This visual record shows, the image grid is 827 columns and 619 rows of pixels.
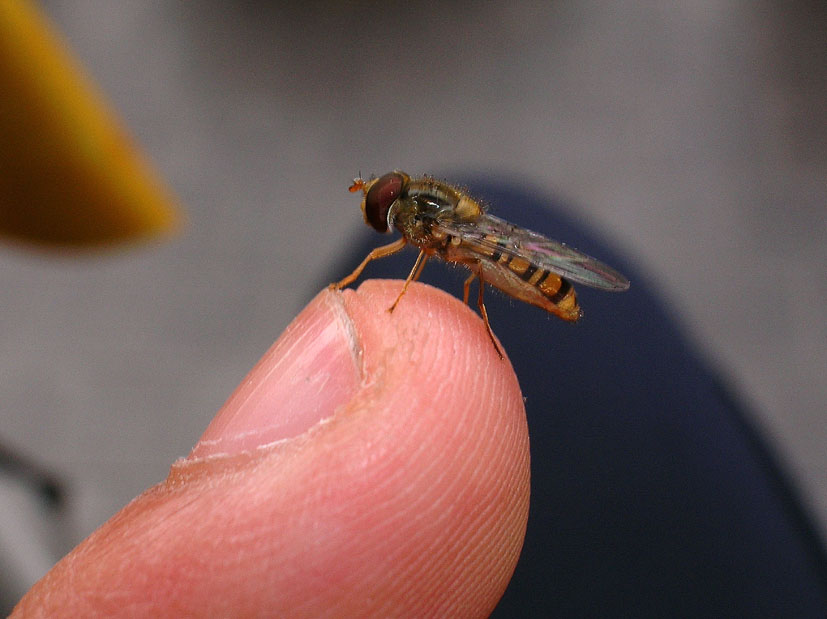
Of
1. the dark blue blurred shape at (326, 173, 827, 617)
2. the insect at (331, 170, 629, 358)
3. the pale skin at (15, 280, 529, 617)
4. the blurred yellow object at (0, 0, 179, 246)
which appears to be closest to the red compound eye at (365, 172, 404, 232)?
the insect at (331, 170, 629, 358)

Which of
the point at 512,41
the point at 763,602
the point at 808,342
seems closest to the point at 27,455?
the point at 763,602

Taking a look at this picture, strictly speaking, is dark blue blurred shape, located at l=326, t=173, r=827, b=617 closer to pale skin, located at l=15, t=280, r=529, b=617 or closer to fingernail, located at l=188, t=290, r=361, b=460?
pale skin, located at l=15, t=280, r=529, b=617

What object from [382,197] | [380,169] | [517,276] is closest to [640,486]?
[517,276]

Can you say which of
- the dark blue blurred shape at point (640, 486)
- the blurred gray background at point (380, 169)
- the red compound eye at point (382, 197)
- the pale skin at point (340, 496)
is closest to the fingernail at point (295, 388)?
the pale skin at point (340, 496)

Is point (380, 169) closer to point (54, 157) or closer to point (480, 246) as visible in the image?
point (54, 157)

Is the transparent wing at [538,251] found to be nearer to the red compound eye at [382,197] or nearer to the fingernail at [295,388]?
the red compound eye at [382,197]
